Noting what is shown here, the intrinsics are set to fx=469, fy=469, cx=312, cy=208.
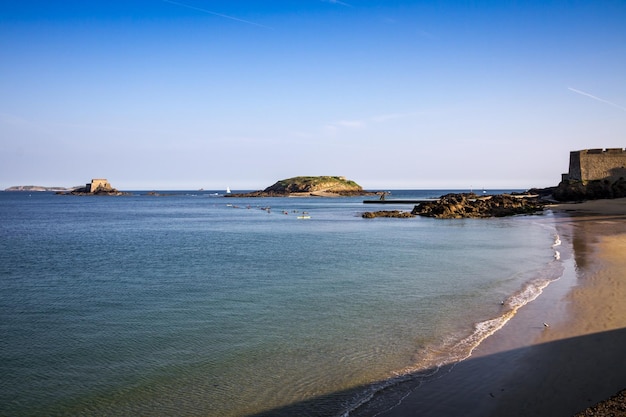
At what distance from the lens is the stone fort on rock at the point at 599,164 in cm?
7281

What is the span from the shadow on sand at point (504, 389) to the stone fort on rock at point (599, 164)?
7468cm

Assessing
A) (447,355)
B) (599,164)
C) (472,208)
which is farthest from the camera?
(599,164)

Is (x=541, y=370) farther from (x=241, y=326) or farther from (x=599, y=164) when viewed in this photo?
(x=599, y=164)

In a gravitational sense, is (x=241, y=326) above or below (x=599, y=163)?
below

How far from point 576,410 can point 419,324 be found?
5159 millimetres

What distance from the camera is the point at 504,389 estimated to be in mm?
7941

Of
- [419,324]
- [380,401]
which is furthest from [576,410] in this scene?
[419,324]

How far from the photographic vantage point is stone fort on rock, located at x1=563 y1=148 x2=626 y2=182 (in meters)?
72.8

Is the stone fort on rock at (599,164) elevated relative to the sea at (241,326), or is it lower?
elevated

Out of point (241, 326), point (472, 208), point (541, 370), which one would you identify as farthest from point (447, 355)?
point (472, 208)

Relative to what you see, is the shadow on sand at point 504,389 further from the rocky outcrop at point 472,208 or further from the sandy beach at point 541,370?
the rocky outcrop at point 472,208

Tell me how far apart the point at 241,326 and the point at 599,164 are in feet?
256

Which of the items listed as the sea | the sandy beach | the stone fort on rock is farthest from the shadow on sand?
Answer: the stone fort on rock

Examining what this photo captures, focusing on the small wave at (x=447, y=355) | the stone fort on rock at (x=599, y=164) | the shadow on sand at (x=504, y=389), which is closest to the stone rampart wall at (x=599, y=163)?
the stone fort on rock at (x=599, y=164)
